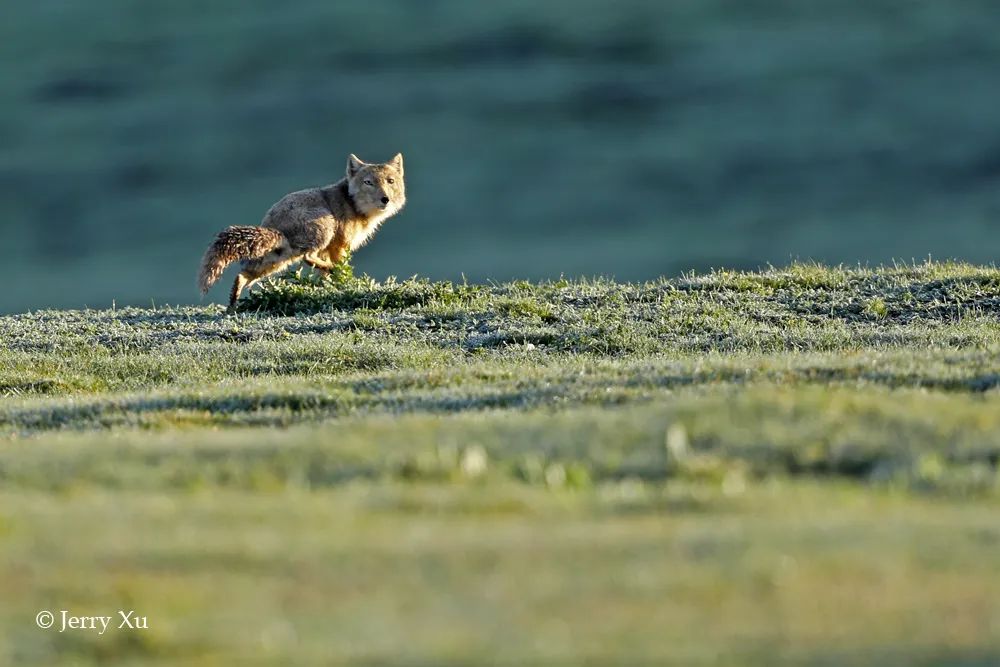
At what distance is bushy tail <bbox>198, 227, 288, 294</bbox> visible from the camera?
21.8 m

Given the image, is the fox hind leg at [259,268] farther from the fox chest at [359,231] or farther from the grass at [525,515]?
the grass at [525,515]

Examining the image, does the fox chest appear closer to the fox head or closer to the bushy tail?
the fox head

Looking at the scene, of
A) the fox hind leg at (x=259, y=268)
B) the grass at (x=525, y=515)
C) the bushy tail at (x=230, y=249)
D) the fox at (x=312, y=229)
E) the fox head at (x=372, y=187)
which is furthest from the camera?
the fox head at (x=372, y=187)

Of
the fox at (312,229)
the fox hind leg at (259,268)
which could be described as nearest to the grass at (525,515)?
the fox at (312,229)

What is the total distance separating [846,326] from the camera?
65.9 feet

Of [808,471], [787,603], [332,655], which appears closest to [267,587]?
[332,655]

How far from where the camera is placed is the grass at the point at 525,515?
606 cm

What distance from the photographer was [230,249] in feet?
71.9

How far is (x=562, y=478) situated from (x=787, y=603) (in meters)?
2.69

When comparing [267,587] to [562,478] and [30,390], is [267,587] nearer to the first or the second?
[562,478]

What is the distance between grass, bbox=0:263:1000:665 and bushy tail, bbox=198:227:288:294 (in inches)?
213

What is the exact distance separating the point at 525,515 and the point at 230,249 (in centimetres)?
1475

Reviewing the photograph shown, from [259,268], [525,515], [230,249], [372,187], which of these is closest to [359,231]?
[372,187]

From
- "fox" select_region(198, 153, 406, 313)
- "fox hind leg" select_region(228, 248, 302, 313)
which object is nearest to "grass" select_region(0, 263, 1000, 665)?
"fox" select_region(198, 153, 406, 313)
